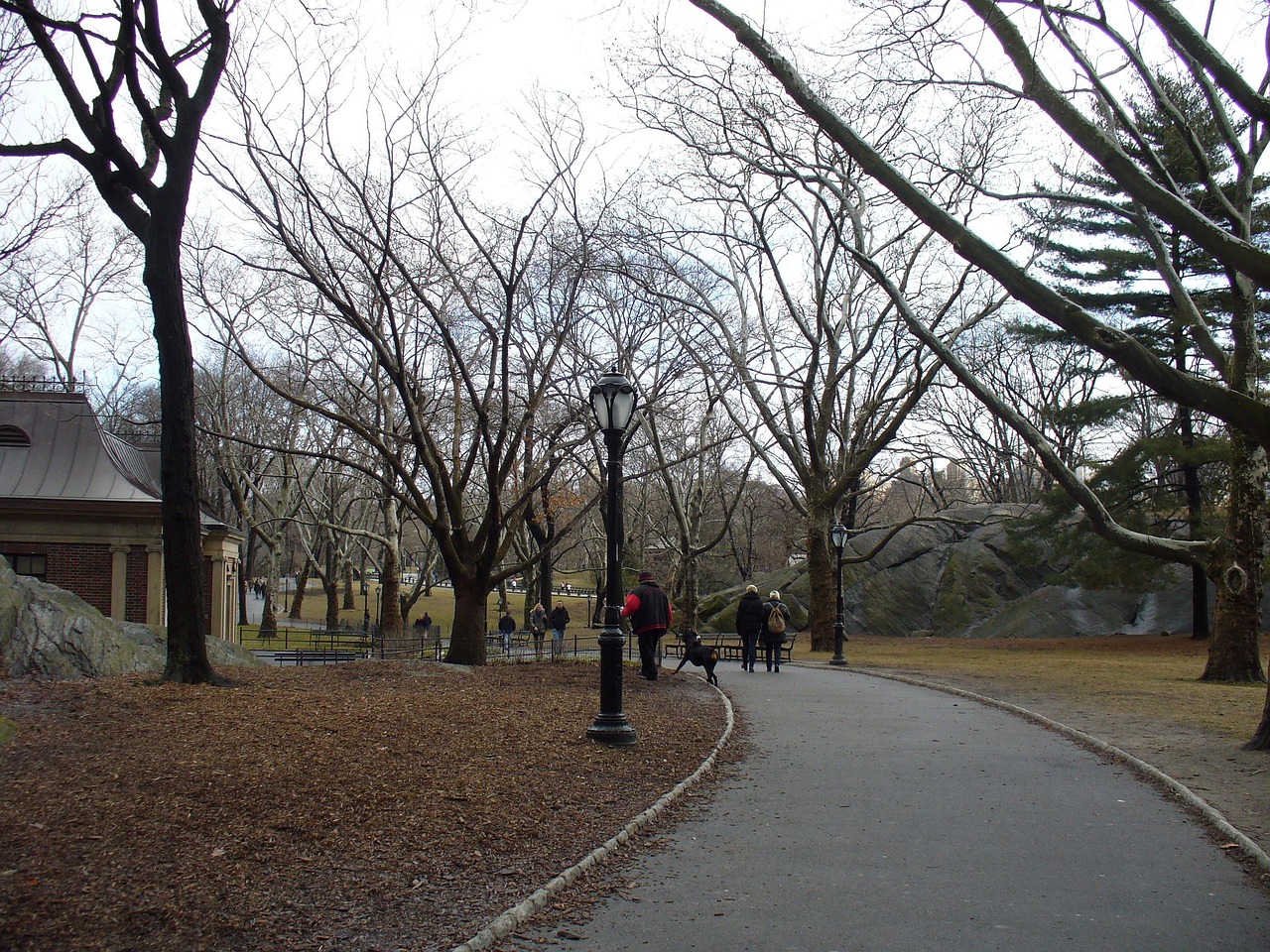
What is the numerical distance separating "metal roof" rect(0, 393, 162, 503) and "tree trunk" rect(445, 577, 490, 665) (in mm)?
14330

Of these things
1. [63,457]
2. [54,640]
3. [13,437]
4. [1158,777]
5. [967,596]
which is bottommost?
[967,596]

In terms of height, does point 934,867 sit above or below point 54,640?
below

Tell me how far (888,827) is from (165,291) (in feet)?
31.6

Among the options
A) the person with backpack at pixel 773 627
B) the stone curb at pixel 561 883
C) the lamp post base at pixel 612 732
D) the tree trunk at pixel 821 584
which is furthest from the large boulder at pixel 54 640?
the tree trunk at pixel 821 584

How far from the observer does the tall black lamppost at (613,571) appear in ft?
32.6

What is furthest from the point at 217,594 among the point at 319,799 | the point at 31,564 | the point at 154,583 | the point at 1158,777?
the point at 1158,777

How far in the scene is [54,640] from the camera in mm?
11891

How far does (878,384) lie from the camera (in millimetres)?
30984

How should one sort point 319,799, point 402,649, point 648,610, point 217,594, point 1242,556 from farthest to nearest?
point 217,594 < point 402,649 < point 1242,556 < point 648,610 < point 319,799

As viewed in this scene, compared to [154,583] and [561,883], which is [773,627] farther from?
[154,583]

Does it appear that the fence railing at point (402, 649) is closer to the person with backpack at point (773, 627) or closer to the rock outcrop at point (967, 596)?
the person with backpack at point (773, 627)

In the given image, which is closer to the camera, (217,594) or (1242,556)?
(1242,556)

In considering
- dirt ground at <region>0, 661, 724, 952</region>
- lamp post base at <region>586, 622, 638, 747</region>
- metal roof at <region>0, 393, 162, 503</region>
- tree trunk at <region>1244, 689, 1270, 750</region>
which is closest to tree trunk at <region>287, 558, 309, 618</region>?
metal roof at <region>0, 393, 162, 503</region>

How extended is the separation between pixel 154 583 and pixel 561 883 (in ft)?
84.4
